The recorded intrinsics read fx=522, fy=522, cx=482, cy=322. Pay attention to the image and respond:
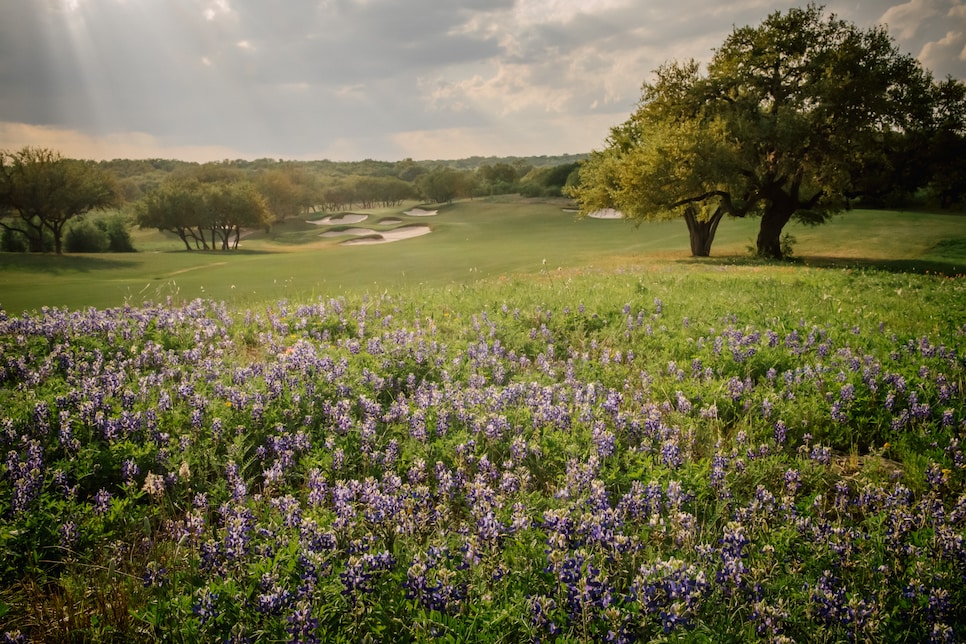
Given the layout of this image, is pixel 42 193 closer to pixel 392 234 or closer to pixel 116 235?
pixel 116 235

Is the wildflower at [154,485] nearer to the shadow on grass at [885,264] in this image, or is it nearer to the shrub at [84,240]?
the shadow on grass at [885,264]

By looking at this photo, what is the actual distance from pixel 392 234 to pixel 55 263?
147ft

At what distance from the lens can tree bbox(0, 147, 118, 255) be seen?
31.1m

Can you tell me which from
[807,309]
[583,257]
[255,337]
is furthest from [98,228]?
[807,309]

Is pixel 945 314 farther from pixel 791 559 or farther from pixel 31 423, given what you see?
pixel 31 423

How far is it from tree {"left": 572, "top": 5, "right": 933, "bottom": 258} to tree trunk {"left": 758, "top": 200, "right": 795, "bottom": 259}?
0.07 m

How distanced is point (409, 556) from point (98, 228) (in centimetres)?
5527

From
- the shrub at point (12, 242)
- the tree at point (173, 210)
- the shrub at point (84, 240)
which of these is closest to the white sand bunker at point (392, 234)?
the tree at point (173, 210)

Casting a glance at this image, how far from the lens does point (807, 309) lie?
445 inches

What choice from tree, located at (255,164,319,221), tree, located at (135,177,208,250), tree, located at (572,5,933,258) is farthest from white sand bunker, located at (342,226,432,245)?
tree, located at (572,5,933,258)

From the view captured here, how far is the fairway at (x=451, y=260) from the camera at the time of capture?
18.7m

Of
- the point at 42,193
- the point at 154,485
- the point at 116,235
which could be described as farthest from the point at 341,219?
the point at 154,485

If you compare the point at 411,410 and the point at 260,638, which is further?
the point at 411,410

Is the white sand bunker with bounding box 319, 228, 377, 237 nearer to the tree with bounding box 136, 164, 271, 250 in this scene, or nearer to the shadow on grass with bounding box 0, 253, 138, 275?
the tree with bounding box 136, 164, 271, 250
